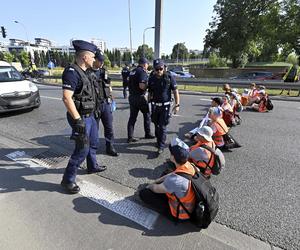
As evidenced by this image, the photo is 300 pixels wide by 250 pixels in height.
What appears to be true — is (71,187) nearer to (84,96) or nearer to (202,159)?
(84,96)

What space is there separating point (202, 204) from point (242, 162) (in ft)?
6.96

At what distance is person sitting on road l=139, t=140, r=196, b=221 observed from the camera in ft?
8.21

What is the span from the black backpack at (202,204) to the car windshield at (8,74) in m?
7.52

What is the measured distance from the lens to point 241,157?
4.46 m

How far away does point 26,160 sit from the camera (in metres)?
4.20

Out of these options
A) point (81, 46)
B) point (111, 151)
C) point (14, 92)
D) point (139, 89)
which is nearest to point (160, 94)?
point (139, 89)

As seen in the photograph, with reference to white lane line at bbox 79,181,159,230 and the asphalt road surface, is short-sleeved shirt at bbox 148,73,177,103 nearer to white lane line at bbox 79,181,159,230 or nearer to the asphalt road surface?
the asphalt road surface

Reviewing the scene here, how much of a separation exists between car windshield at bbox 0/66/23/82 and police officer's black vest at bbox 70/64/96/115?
605cm

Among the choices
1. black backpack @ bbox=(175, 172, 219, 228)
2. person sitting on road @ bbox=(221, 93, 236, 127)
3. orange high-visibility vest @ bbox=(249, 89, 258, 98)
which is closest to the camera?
black backpack @ bbox=(175, 172, 219, 228)

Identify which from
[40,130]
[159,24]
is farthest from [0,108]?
[159,24]

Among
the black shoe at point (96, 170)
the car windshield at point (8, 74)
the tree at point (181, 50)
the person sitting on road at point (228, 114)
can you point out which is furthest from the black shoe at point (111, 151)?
the tree at point (181, 50)

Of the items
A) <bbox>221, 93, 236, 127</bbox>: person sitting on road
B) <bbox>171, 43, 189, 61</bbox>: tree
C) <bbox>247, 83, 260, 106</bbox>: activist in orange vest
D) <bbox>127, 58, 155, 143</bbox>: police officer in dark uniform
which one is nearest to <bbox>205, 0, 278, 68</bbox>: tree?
<bbox>247, 83, 260, 106</bbox>: activist in orange vest

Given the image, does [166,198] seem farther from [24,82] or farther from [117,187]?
[24,82]

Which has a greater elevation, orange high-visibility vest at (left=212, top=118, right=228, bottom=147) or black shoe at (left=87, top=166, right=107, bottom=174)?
orange high-visibility vest at (left=212, top=118, right=228, bottom=147)
